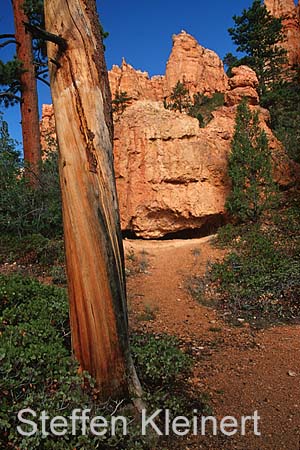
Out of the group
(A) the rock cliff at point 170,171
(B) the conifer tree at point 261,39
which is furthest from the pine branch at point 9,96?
(B) the conifer tree at point 261,39

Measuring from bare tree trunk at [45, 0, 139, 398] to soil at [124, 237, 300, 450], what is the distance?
31.6 inches

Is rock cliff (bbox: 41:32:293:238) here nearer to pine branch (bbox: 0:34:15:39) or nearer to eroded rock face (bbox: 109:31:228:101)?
pine branch (bbox: 0:34:15:39)

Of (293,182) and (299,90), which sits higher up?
(299,90)

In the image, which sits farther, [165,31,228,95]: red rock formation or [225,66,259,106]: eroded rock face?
[165,31,228,95]: red rock formation

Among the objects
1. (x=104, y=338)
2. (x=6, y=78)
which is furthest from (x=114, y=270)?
(x=6, y=78)

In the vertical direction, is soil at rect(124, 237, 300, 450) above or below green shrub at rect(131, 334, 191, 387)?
below

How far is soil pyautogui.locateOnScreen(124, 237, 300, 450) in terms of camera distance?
222 centimetres

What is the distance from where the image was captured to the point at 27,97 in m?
8.16

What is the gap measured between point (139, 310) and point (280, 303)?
7.58 feet

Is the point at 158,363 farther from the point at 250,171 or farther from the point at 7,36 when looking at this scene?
the point at 7,36

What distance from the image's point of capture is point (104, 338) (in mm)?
2104

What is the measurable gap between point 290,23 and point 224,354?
3848cm

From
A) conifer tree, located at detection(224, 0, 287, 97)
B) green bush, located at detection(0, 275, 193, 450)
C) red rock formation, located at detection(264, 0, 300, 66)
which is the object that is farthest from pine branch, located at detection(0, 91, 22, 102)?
red rock formation, located at detection(264, 0, 300, 66)

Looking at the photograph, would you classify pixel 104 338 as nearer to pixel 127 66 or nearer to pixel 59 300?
pixel 59 300
